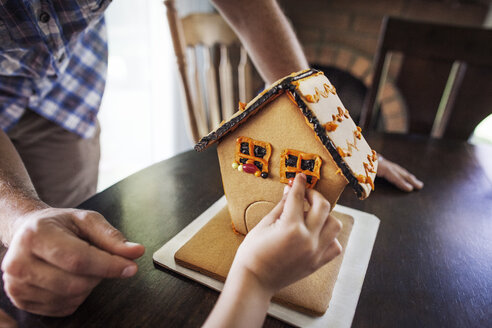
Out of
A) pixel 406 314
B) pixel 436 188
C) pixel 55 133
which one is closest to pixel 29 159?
pixel 55 133

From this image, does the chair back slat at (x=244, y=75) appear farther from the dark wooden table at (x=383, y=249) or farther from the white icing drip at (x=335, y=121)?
the white icing drip at (x=335, y=121)

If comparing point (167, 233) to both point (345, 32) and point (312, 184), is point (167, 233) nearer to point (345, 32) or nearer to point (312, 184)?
point (312, 184)

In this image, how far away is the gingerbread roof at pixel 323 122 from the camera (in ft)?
1.38

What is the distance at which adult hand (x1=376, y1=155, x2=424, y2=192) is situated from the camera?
2.51 ft

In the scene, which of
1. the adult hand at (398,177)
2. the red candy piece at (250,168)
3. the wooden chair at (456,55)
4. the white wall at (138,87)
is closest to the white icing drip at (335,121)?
the red candy piece at (250,168)

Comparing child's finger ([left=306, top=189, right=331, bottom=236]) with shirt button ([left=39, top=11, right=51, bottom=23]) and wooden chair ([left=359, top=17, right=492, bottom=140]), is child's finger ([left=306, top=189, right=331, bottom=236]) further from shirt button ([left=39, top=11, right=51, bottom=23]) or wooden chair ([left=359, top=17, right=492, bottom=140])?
wooden chair ([left=359, top=17, right=492, bottom=140])

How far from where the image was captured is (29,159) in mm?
935

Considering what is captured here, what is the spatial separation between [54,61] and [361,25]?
1.93m

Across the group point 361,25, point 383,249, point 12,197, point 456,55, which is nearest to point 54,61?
point 12,197

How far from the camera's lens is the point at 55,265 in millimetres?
349

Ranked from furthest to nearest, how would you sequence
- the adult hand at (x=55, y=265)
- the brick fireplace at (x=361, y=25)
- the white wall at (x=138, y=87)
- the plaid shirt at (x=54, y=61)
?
the brick fireplace at (x=361, y=25), the white wall at (x=138, y=87), the plaid shirt at (x=54, y=61), the adult hand at (x=55, y=265)

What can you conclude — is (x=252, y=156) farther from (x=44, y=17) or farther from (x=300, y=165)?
(x=44, y=17)

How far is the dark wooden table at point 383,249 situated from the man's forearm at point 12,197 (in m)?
0.10

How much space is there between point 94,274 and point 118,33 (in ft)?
4.99
